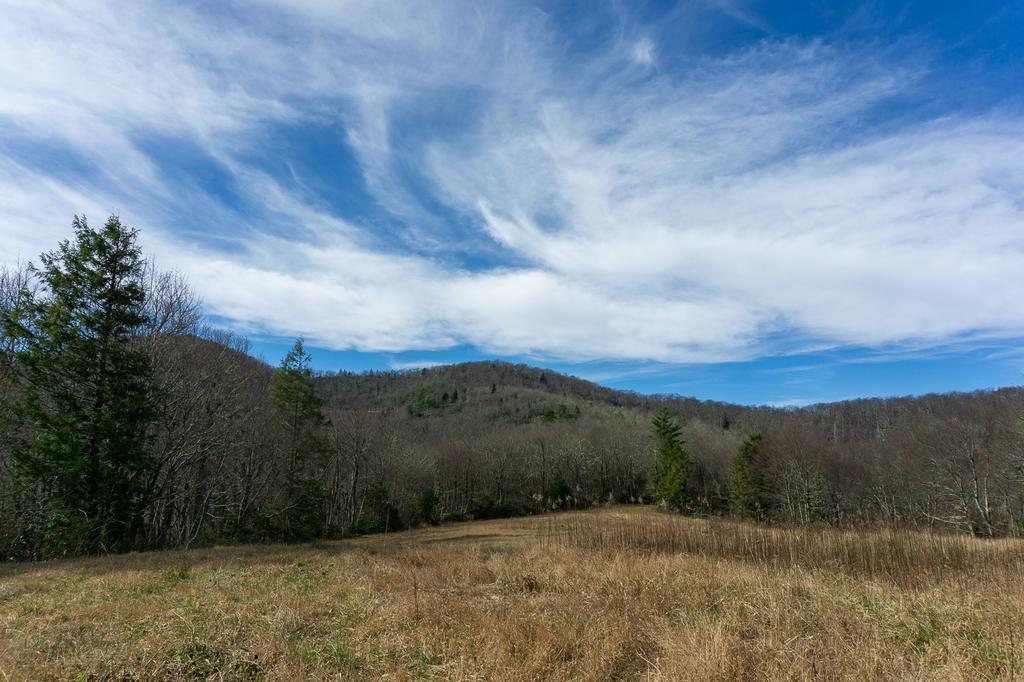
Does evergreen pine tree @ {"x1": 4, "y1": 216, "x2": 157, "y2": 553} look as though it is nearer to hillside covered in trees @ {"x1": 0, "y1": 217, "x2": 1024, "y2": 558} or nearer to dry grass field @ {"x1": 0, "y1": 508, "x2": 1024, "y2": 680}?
hillside covered in trees @ {"x1": 0, "y1": 217, "x2": 1024, "y2": 558}

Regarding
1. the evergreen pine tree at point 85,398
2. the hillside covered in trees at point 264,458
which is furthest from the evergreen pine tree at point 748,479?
the evergreen pine tree at point 85,398

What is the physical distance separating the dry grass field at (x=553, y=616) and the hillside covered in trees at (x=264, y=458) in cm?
372

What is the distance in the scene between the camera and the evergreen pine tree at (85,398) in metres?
15.6

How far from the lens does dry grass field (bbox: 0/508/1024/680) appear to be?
453 centimetres

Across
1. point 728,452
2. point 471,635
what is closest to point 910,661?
point 471,635

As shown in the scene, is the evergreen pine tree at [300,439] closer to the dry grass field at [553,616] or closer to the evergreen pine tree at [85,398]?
the evergreen pine tree at [85,398]

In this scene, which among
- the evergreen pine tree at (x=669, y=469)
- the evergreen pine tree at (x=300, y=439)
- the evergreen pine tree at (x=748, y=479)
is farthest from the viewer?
the evergreen pine tree at (x=669, y=469)

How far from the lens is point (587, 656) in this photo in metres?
4.75

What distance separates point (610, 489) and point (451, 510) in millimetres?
27719

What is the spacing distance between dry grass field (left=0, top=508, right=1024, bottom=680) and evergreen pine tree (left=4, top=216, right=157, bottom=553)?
6.15 m

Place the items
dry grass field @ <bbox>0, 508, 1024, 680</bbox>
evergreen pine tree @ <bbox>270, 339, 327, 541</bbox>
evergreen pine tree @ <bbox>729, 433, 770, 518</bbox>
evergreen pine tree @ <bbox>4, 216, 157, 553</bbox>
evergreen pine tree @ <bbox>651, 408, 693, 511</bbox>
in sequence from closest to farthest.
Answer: dry grass field @ <bbox>0, 508, 1024, 680</bbox> → evergreen pine tree @ <bbox>4, 216, 157, 553</bbox> → evergreen pine tree @ <bbox>270, 339, 327, 541</bbox> → evergreen pine tree @ <bbox>729, 433, 770, 518</bbox> → evergreen pine tree @ <bbox>651, 408, 693, 511</bbox>

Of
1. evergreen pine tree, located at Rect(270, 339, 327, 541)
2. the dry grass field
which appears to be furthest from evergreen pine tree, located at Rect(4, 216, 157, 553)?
evergreen pine tree, located at Rect(270, 339, 327, 541)

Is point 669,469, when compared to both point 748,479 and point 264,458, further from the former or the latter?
point 264,458

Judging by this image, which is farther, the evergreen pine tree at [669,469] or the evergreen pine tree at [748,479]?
the evergreen pine tree at [669,469]
